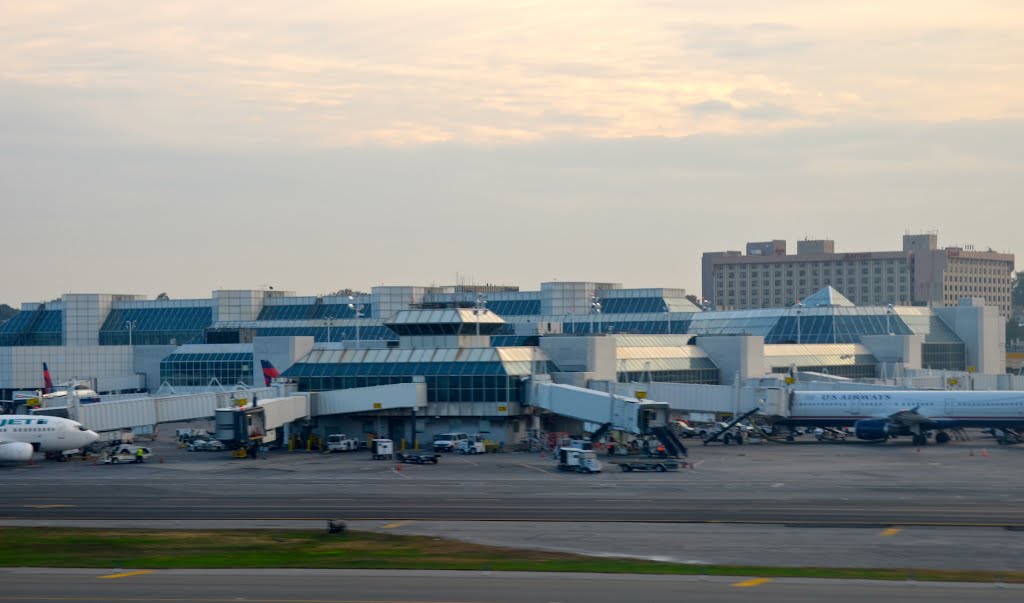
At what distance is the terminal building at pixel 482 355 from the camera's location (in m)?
117

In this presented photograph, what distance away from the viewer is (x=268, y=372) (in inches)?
5256

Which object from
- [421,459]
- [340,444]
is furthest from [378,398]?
[421,459]

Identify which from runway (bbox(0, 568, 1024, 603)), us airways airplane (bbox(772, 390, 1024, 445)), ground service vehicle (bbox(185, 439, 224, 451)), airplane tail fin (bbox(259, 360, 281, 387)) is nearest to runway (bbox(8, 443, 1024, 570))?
runway (bbox(0, 568, 1024, 603))

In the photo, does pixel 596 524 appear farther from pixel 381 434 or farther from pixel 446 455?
pixel 381 434

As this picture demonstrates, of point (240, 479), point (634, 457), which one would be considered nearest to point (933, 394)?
point (634, 457)

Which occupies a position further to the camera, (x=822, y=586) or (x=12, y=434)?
(x=12, y=434)

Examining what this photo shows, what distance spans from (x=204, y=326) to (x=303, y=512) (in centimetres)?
13685

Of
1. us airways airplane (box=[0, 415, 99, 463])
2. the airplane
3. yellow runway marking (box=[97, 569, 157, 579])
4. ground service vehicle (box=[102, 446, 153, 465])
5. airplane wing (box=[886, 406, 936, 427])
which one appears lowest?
ground service vehicle (box=[102, 446, 153, 465])

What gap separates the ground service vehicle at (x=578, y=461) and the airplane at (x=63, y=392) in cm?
5497

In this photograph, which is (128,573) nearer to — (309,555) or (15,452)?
(309,555)

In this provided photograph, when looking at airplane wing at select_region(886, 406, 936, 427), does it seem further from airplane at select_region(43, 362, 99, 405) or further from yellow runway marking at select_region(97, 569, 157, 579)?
yellow runway marking at select_region(97, 569, 157, 579)

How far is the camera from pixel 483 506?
6906 cm

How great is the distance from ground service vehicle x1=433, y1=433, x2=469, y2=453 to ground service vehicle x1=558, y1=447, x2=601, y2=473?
19590mm

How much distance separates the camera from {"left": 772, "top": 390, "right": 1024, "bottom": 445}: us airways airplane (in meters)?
117
